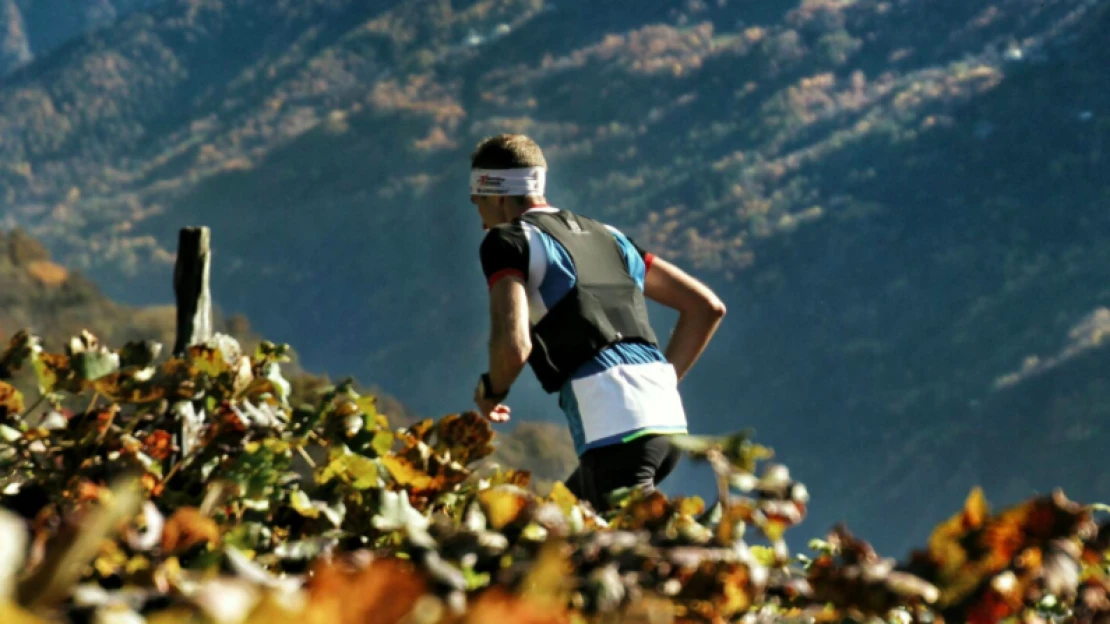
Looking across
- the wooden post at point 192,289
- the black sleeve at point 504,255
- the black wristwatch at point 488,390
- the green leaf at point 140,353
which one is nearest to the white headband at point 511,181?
the black sleeve at point 504,255

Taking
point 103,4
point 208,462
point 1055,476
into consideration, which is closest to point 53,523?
point 208,462

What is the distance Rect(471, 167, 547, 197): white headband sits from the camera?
299cm

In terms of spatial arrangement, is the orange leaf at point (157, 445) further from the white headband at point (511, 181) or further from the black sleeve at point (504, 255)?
the white headband at point (511, 181)

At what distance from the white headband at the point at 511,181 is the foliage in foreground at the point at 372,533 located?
1.29 meters

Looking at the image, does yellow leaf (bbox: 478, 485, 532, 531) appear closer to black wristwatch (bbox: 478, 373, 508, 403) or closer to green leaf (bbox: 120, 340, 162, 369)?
green leaf (bbox: 120, 340, 162, 369)

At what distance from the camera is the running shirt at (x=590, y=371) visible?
2.74m

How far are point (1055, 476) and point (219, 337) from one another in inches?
1637

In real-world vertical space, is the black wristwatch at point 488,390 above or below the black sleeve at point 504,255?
below

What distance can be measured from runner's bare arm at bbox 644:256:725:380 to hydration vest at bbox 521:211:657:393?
231mm

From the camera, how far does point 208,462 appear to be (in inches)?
58.2

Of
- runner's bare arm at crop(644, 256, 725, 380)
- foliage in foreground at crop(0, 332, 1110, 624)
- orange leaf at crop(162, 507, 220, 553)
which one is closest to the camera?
foliage in foreground at crop(0, 332, 1110, 624)

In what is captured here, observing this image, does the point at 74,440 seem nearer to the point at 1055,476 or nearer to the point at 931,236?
the point at 1055,476

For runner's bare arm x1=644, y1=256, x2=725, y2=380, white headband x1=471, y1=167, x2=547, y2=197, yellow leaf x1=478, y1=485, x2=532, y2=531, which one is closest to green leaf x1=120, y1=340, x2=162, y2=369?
yellow leaf x1=478, y1=485, x2=532, y2=531

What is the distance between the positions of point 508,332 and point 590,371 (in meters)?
0.25
